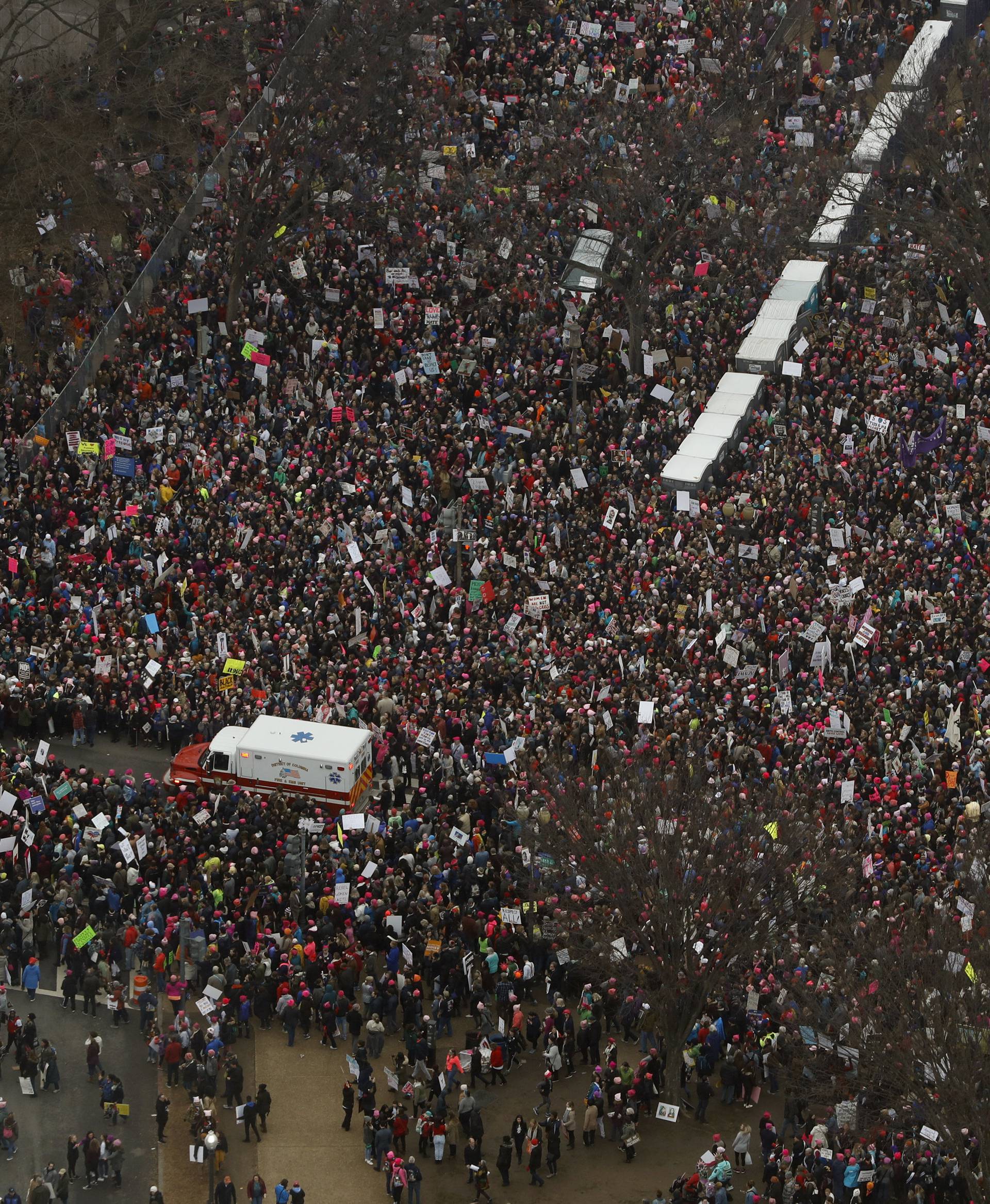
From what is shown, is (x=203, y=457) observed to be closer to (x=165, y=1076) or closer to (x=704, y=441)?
(x=704, y=441)

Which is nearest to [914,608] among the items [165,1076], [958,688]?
[958,688]

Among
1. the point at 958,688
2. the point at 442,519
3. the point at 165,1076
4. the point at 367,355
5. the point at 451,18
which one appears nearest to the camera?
the point at 165,1076

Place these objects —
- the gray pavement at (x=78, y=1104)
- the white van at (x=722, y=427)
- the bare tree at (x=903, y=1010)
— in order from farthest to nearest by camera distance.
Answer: the white van at (x=722, y=427) → the gray pavement at (x=78, y=1104) → the bare tree at (x=903, y=1010)

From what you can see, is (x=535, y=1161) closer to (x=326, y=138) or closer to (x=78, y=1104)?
(x=78, y=1104)

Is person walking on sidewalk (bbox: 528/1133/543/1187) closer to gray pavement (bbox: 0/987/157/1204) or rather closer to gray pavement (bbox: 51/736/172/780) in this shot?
gray pavement (bbox: 0/987/157/1204)

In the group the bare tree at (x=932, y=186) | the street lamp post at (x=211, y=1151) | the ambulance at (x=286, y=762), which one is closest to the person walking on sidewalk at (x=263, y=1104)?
the street lamp post at (x=211, y=1151)

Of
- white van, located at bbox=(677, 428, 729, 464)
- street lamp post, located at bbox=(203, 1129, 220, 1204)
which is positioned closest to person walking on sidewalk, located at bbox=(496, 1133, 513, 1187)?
street lamp post, located at bbox=(203, 1129, 220, 1204)

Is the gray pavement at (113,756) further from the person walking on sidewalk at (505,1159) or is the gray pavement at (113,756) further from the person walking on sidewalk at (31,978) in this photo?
the person walking on sidewalk at (505,1159)
